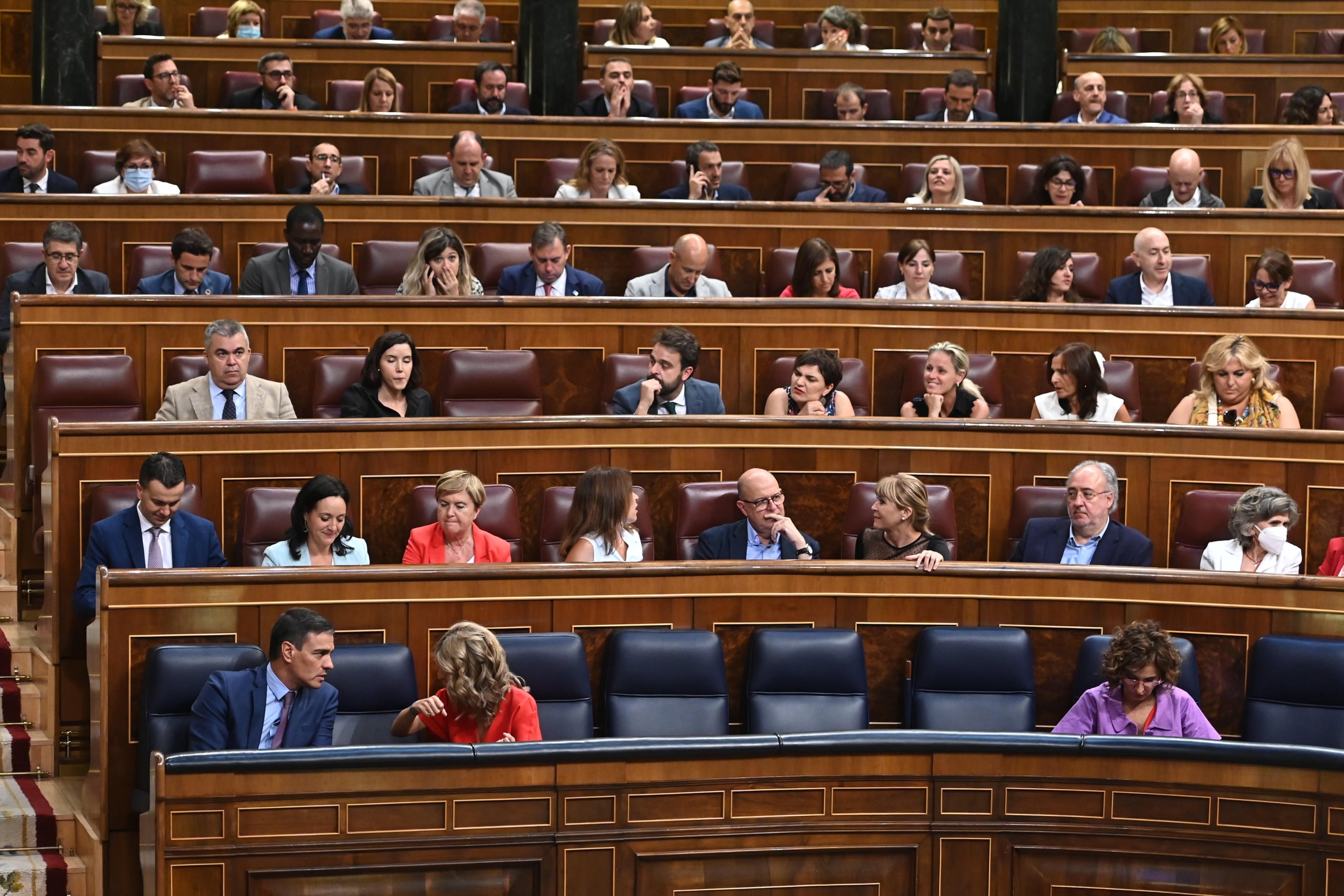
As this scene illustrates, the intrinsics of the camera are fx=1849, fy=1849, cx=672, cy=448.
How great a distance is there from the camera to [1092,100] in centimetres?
619

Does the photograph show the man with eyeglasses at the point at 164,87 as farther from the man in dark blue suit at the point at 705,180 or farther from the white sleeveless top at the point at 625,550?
the white sleeveless top at the point at 625,550

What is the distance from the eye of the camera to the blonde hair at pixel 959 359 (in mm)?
4480

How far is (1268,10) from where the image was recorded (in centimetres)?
770

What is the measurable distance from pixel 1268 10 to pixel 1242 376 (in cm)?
387

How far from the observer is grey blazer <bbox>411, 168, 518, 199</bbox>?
555 centimetres

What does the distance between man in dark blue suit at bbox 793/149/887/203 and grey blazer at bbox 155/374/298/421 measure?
6.35 feet

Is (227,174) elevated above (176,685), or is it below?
above

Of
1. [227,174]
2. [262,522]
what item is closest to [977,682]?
[262,522]

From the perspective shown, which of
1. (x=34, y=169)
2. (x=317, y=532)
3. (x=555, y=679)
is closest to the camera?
(x=555, y=679)

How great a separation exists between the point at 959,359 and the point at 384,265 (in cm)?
168

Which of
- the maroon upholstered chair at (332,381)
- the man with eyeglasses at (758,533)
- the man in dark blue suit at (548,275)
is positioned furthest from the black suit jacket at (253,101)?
the man with eyeglasses at (758,533)

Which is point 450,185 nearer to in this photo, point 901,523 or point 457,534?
point 457,534

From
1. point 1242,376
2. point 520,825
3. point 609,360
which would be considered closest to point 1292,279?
point 1242,376

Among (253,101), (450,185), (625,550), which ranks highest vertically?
(253,101)
